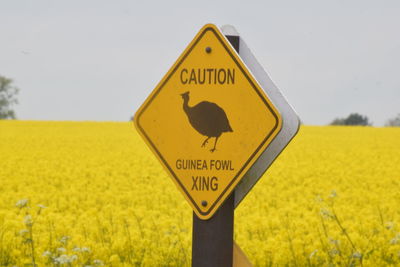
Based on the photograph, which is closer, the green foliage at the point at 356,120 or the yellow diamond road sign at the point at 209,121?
the yellow diamond road sign at the point at 209,121

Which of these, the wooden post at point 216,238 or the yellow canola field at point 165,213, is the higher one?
the yellow canola field at point 165,213

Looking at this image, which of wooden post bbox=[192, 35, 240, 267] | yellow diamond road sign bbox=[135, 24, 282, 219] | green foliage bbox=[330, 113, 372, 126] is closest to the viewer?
yellow diamond road sign bbox=[135, 24, 282, 219]

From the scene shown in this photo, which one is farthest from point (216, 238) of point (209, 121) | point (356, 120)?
point (356, 120)

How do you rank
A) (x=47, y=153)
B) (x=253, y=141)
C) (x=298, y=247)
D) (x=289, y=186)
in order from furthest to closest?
(x=47, y=153), (x=289, y=186), (x=298, y=247), (x=253, y=141)

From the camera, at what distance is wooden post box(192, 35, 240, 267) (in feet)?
11.1

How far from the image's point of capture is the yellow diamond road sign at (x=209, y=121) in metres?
3.23

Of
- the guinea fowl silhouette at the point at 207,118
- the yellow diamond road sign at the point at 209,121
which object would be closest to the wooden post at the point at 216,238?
the yellow diamond road sign at the point at 209,121

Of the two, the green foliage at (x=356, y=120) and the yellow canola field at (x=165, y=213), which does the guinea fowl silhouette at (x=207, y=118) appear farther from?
the green foliage at (x=356, y=120)

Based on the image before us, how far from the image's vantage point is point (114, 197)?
10500 mm

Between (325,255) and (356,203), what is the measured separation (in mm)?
4369

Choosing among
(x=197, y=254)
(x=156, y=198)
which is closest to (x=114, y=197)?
(x=156, y=198)

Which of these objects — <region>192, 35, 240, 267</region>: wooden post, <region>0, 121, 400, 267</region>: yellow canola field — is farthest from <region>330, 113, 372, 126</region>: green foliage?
<region>192, 35, 240, 267</region>: wooden post

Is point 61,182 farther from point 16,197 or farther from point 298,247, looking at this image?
point 298,247

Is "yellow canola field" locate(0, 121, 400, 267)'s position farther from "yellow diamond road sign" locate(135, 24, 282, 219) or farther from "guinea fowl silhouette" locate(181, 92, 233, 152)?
"guinea fowl silhouette" locate(181, 92, 233, 152)
